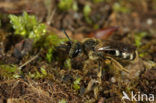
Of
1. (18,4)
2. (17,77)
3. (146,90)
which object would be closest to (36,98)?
(17,77)

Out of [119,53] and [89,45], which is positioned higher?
[89,45]

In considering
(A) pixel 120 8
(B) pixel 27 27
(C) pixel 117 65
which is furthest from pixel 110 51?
(A) pixel 120 8

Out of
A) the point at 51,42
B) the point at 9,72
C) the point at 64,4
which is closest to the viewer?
the point at 9,72

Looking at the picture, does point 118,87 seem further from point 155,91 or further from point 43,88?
point 43,88

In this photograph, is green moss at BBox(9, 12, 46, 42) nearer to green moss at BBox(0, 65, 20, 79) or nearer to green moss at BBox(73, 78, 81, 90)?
green moss at BBox(0, 65, 20, 79)

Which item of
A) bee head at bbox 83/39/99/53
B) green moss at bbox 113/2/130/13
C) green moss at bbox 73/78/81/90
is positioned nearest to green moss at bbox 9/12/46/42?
bee head at bbox 83/39/99/53

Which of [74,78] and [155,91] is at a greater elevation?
[74,78]

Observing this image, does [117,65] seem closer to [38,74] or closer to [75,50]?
[75,50]
